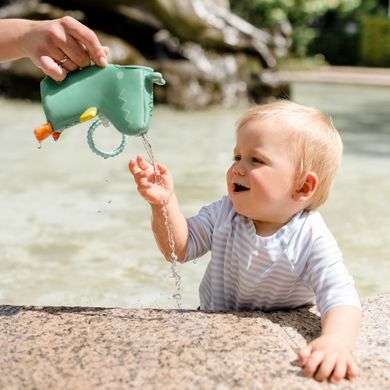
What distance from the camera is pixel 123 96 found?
7.99 feet

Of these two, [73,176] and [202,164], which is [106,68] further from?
[202,164]

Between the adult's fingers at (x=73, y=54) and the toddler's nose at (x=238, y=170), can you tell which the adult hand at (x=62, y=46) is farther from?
the toddler's nose at (x=238, y=170)

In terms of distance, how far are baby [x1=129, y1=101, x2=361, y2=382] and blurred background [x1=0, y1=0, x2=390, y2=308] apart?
1.12 m

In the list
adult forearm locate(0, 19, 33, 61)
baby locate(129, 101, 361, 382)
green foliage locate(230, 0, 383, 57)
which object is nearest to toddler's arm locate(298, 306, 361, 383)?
baby locate(129, 101, 361, 382)

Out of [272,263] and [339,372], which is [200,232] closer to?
[272,263]

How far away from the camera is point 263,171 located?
2473 mm

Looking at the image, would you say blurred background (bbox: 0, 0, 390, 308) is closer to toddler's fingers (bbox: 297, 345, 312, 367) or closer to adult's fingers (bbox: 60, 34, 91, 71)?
adult's fingers (bbox: 60, 34, 91, 71)

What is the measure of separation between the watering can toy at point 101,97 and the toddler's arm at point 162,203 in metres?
0.12

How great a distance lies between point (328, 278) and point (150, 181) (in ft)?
2.09

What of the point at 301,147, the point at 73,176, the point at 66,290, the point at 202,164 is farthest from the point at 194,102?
the point at 301,147

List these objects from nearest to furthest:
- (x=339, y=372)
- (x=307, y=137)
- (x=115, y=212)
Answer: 1. (x=339, y=372)
2. (x=307, y=137)
3. (x=115, y=212)

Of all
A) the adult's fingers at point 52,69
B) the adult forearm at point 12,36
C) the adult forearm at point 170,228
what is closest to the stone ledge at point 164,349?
the adult forearm at point 170,228

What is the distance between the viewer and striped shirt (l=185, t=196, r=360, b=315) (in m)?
2.40

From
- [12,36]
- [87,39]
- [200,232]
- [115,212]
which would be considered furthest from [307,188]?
[115,212]
